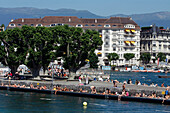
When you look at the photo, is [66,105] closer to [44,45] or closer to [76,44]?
[44,45]

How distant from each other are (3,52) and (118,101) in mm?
37953

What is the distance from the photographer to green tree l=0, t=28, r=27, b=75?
318 ft

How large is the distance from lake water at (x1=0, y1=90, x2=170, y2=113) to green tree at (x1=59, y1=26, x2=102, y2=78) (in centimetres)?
2185

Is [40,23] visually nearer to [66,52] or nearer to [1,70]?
[1,70]

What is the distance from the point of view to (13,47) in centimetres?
9756

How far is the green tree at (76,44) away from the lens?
97.0m

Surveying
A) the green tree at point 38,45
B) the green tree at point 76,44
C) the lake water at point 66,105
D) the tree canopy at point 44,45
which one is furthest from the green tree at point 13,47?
the lake water at point 66,105

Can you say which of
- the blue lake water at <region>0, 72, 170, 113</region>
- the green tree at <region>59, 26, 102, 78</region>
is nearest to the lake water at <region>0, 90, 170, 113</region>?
the blue lake water at <region>0, 72, 170, 113</region>

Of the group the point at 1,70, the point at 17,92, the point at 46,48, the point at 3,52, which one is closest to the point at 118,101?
the point at 17,92

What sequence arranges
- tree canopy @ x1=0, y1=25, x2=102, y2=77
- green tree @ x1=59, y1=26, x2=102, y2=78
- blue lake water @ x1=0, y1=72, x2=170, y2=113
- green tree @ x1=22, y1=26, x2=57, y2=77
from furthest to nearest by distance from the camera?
green tree @ x1=59, y1=26, x2=102, y2=78, tree canopy @ x1=0, y1=25, x2=102, y2=77, green tree @ x1=22, y1=26, x2=57, y2=77, blue lake water @ x1=0, y1=72, x2=170, y2=113

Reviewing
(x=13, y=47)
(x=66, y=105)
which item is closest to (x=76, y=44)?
(x=13, y=47)

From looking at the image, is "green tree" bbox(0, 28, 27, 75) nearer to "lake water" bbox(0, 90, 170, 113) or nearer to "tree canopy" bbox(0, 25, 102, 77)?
"tree canopy" bbox(0, 25, 102, 77)

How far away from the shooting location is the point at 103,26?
649 feet

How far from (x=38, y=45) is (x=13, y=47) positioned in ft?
17.8
